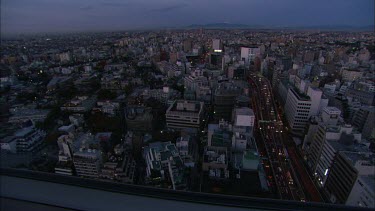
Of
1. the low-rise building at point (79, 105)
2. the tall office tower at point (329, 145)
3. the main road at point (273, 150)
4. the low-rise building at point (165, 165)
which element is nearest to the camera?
the low-rise building at point (165, 165)

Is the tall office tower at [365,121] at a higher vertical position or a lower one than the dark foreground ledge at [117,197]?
lower

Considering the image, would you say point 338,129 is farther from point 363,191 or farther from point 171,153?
point 171,153

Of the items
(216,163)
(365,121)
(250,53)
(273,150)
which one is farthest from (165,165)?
(250,53)

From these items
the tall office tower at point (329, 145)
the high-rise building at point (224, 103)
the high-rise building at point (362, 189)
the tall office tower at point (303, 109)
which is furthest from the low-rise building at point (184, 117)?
the high-rise building at point (362, 189)

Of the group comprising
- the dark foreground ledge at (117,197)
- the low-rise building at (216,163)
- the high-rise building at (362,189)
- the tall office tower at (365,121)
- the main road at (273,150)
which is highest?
the dark foreground ledge at (117,197)

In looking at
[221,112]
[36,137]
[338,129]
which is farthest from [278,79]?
[36,137]

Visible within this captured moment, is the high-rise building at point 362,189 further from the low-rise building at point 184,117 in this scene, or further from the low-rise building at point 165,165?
the low-rise building at point 184,117

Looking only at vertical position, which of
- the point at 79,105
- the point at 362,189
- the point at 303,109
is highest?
the point at 362,189

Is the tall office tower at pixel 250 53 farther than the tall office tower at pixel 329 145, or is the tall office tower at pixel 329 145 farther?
the tall office tower at pixel 250 53

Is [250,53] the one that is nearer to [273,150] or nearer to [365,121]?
[365,121]

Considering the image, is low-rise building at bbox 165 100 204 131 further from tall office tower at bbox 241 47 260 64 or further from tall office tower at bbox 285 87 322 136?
tall office tower at bbox 241 47 260 64

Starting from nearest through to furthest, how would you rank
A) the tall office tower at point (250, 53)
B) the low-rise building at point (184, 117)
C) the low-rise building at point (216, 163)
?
the low-rise building at point (216, 163)
the low-rise building at point (184, 117)
the tall office tower at point (250, 53)

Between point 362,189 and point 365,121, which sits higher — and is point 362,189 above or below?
above

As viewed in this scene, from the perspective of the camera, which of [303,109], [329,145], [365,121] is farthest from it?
[303,109]
